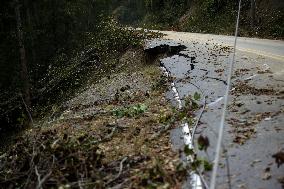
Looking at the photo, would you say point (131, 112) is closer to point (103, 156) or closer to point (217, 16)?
point (103, 156)

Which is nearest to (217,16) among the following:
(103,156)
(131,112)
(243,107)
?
(131,112)

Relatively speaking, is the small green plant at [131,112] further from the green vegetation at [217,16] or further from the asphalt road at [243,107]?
the green vegetation at [217,16]

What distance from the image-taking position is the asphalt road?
6125 millimetres

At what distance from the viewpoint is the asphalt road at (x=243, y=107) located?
6.12m

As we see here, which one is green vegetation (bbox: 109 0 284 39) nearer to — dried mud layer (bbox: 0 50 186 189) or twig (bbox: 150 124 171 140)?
dried mud layer (bbox: 0 50 186 189)

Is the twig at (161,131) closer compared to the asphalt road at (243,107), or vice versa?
the asphalt road at (243,107)

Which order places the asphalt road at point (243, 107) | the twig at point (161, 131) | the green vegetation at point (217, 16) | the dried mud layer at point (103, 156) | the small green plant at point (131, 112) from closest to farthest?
1. the asphalt road at point (243, 107)
2. the dried mud layer at point (103, 156)
3. the twig at point (161, 131)
4. the small green plant at point (131, 112)
5. the green vegetation at point (217, 16)

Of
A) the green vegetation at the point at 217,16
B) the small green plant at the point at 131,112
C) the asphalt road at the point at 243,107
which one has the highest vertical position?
the green vegetation at the point at 217,16

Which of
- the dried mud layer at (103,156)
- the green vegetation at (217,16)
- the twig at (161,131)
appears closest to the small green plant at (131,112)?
the dried mud layer at (103,156)

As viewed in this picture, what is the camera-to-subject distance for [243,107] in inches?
379

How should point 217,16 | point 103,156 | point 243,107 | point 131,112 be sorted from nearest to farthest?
point 103,156
point 243,107
point 131,112
point 217,16

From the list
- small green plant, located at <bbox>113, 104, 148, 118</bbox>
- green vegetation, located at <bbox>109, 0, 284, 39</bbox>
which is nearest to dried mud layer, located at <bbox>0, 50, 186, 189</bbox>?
small green plant, located at <bbox>113, 104, 148, 118</bbox>

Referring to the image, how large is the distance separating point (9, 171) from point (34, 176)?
795mm

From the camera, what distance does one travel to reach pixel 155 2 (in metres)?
49.3
